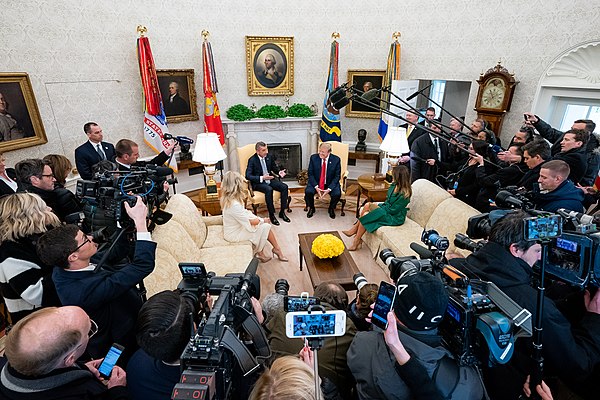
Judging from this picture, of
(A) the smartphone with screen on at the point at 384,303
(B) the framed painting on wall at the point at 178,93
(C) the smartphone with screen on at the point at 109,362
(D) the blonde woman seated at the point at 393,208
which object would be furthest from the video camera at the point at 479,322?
(B) the framed painting on wall at the point at 178,93

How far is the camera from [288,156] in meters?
7.15

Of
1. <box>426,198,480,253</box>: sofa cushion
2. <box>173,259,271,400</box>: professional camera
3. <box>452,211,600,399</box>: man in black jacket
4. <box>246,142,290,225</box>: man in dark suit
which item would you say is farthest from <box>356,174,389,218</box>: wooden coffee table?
<box>173,259,271,400</box>: professional camera

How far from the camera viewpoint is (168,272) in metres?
2.79

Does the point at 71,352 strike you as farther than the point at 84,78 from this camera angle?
No

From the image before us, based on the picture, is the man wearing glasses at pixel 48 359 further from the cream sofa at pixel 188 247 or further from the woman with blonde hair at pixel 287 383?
the cream sofa at pixel 188 247

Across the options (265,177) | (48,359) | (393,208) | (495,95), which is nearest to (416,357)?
(48,359)

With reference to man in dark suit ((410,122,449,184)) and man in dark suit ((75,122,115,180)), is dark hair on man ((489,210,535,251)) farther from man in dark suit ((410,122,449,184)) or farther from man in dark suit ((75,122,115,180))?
man in dark suit ((75,122,115,180))

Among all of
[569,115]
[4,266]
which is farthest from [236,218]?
[569,115]

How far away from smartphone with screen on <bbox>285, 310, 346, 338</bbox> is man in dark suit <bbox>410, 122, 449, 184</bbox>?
442cm

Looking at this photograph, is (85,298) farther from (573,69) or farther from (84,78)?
(573,69)

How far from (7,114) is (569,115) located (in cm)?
760

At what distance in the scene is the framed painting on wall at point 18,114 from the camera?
3.78 metres

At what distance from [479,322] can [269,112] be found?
597 cm

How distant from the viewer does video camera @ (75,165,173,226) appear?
75.5 inches
